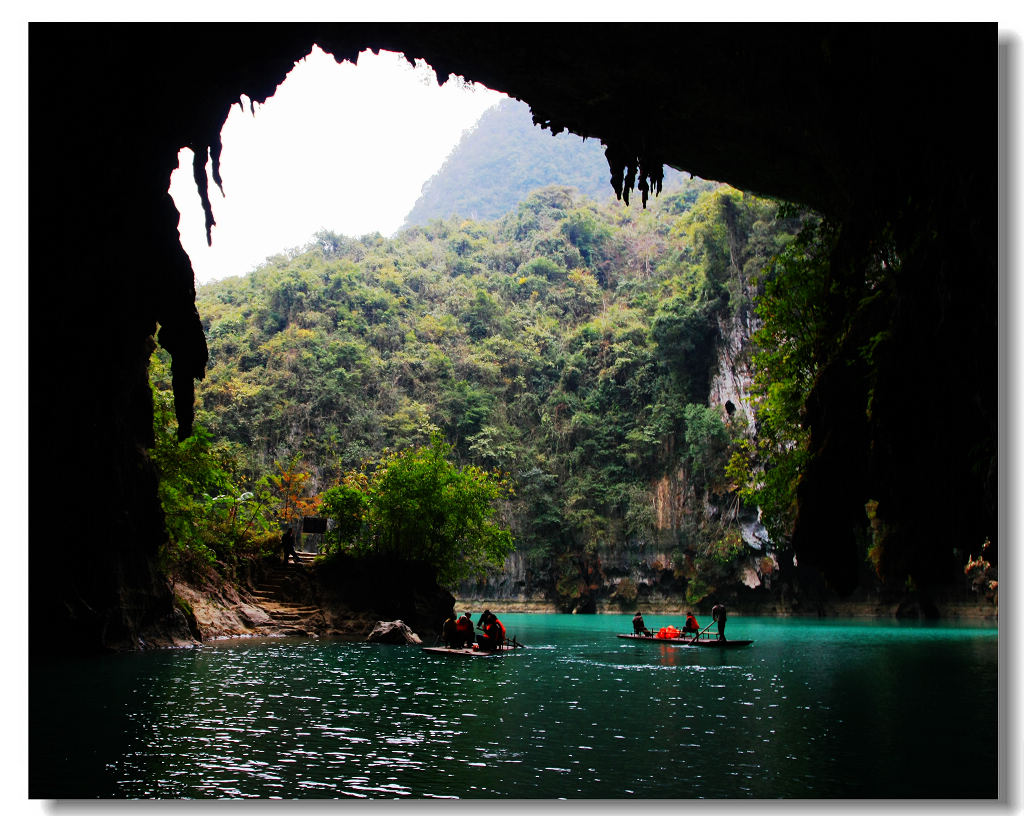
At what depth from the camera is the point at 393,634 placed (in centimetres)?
2209

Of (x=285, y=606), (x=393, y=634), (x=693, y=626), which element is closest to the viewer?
(x=393, y=634)

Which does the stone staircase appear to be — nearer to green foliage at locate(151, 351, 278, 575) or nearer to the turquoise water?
green foliage at locate(151, 351, 278, 575)

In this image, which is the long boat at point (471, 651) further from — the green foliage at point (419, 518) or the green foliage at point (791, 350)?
the green foliage at point (791, 350)

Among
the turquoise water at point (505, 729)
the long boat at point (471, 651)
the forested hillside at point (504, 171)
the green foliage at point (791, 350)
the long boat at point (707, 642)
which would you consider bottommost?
the long boat at point (707, 642)

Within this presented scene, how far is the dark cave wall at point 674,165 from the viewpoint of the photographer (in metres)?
7.91

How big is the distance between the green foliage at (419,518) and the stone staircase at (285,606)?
1874mm

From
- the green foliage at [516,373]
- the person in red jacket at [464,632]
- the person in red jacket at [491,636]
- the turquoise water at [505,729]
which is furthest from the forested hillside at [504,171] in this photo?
the turquoise water at [505,729]

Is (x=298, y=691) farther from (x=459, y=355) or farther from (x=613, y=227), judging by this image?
(x=613, y=227)

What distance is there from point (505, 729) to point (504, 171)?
146 meters

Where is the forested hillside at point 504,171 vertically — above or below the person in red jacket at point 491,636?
above

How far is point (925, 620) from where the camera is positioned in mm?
37188

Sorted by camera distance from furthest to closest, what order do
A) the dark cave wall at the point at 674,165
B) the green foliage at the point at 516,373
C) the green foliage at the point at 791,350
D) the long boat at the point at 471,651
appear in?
the green foliage at the point at 516,373 < the long boat at the point at 471,651 < the green foliage at the point at 791,350 < the dark cave wall at the point at 674,165

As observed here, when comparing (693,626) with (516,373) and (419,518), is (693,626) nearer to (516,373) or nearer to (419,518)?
(419,518)

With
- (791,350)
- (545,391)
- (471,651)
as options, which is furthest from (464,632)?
(545,391)
